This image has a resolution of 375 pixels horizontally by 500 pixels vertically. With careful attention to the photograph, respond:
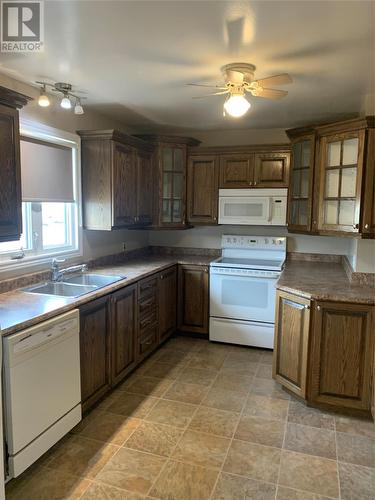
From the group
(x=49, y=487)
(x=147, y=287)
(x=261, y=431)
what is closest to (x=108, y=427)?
(x=49, y=487)

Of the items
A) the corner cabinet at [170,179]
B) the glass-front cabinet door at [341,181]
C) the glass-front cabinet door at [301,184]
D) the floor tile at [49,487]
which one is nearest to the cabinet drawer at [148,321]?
the corner cabinet at [170,179]

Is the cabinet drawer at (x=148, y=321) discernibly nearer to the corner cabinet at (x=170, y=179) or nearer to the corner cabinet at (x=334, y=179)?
the corner cabinet at (x=170, y=179)

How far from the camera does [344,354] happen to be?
2.69 meters

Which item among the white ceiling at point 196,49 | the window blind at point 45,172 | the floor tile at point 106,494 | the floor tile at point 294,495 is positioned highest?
the white ceiling at point 196,49

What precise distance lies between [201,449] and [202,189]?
2.81 meters

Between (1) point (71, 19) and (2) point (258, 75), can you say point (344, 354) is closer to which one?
(2) point (258, 75)

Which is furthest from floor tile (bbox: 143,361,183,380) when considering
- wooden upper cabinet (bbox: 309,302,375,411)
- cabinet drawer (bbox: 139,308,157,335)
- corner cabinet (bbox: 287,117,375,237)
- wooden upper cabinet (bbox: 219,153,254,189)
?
wooden upper cabinet (bbox: 219,153,254,189)

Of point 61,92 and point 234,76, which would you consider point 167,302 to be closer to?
point 61,92

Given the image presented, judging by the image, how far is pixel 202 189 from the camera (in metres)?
4.34

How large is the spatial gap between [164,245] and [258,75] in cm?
270

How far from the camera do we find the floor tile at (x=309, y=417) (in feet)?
8.64

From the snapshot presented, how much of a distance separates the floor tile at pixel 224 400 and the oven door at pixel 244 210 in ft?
6.24

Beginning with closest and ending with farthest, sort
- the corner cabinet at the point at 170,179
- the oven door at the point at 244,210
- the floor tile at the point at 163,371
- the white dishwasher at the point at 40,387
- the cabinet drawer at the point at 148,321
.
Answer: the white dishwasher at the point at 40,387
the floor tile at the point at 163,371
the cabinet drawer at the point at 148,321
the oven door at the point at 244,210
the corner cabinet at the point at 170,179

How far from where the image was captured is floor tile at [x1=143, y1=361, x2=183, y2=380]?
11.0ft
